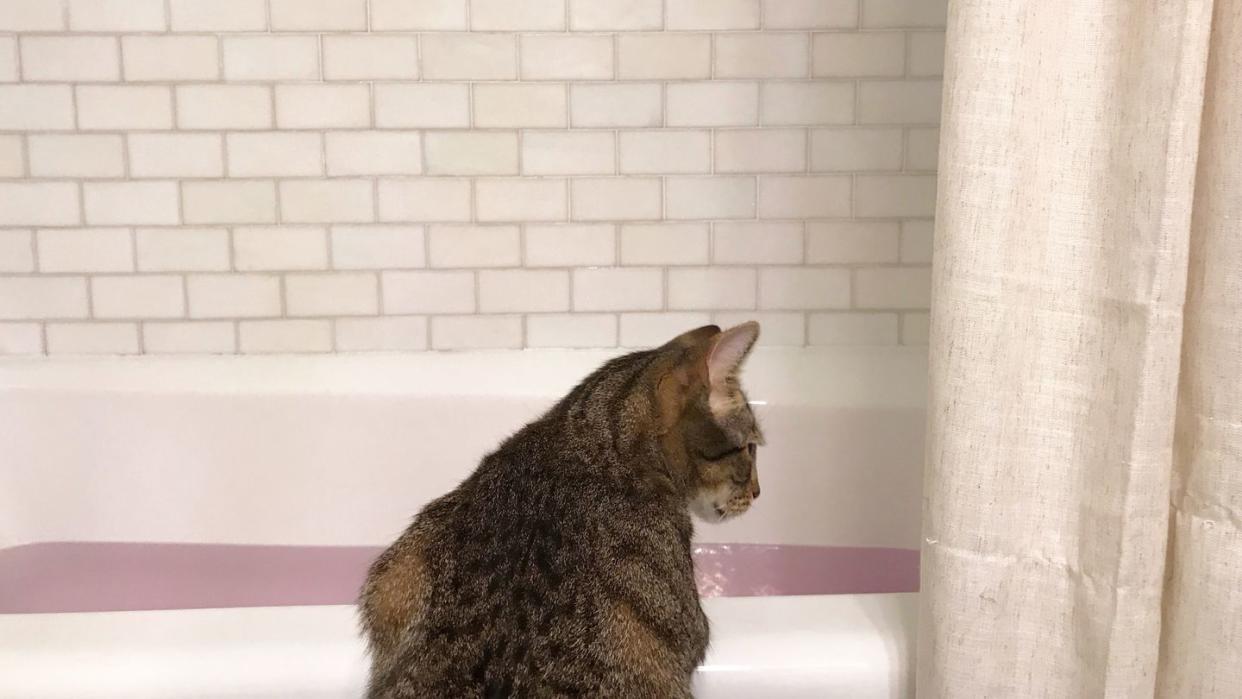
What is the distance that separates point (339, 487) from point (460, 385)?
27cm

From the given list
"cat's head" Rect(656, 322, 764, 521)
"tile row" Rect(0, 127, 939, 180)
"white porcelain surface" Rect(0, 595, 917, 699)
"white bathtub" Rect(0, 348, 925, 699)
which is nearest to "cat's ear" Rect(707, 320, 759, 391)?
"cat's head" Rect(656, 322, 764, 521)

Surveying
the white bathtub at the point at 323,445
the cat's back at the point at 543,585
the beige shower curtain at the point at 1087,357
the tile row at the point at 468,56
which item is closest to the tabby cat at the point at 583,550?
the cat's back at the point at 543,585

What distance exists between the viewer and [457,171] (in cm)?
183

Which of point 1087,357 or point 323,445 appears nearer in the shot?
point 1087,357

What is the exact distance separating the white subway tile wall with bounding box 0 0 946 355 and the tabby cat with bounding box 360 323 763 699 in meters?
0.77

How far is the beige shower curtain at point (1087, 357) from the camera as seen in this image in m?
0.85

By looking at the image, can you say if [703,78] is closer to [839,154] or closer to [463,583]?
[839,154]

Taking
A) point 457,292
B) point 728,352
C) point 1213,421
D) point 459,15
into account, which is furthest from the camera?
point 457,292

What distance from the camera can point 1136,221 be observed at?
2.81 ft

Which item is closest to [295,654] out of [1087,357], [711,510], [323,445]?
[711,510]

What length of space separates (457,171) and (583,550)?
1026mm

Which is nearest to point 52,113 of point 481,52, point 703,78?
point 481,52

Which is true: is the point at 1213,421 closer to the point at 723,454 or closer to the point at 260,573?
the point at 723,454

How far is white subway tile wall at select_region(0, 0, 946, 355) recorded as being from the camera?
1773mm
